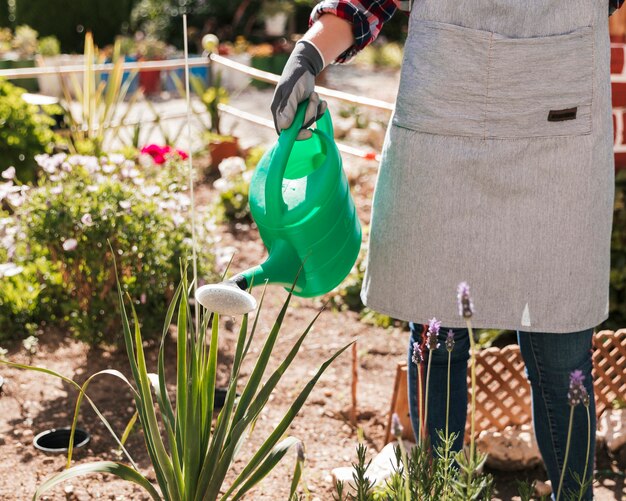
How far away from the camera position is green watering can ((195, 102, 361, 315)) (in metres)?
1.63

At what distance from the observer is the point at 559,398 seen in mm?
1843

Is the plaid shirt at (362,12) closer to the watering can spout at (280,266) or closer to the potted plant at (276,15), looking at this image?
the watering can spout at (280,266)

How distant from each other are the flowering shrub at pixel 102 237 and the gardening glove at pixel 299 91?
4.39 feet

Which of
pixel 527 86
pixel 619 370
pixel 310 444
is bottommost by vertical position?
pixel 310 444

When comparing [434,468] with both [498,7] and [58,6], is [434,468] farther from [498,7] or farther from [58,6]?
[58,6]

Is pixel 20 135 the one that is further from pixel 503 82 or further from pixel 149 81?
pixel 149 81

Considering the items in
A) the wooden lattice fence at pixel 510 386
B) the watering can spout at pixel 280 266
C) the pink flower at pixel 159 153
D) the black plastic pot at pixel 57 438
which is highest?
the pink flower at pixel 159 153

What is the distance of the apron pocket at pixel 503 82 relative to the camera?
1.71 m

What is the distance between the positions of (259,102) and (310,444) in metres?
6.57

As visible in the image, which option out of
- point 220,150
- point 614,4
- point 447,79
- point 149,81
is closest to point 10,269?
point 447,79

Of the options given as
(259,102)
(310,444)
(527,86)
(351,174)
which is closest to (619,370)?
(310,444)

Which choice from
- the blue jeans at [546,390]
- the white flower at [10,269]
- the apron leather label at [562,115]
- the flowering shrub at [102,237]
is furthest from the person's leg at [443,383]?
the white flower at [10,269]

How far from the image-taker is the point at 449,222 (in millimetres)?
1804

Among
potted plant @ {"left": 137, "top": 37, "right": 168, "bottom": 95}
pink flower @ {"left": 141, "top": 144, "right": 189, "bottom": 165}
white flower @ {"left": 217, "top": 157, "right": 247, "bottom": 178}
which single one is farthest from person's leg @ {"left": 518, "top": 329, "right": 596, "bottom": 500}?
potted plant @ {"left": 137, "top": 37, "right": 168, "bottom": 95}
